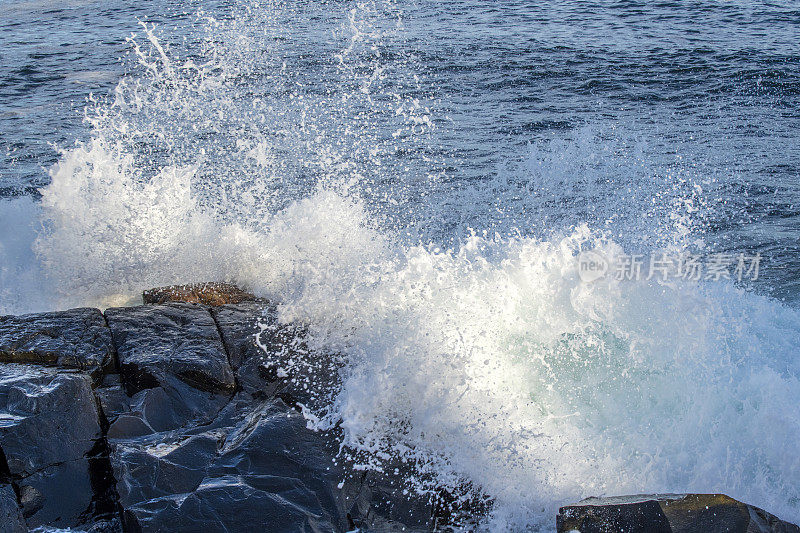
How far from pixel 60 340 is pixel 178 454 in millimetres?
1454

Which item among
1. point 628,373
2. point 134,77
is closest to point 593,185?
point 628,373

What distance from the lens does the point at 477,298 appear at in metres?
5.10

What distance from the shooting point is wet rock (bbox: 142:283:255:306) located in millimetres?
5617

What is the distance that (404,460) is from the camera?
404 cm

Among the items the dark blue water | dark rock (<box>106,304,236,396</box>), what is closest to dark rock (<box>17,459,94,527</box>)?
dark rock (<box>106,304,236,396</box>)

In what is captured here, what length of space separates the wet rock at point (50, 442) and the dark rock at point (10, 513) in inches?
2.5

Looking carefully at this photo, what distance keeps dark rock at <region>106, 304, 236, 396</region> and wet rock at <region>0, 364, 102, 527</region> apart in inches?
16.7

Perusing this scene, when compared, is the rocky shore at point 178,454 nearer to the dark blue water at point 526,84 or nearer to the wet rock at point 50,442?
the wet rock at point 50,442

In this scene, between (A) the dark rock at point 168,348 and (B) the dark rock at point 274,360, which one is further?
(B) the dark rock at point 274,360

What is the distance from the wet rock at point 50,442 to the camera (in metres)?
3.50

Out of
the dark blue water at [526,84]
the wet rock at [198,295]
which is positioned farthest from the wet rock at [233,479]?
the dark blue water at [526,84]

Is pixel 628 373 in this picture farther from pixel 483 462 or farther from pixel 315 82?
pixel 315 82

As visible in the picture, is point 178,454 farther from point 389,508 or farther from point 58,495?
point 389,508

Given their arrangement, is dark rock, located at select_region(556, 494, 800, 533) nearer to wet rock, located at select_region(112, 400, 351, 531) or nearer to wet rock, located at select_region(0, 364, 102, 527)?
wet rock, located at select_region(112, 400, 351, 531)
